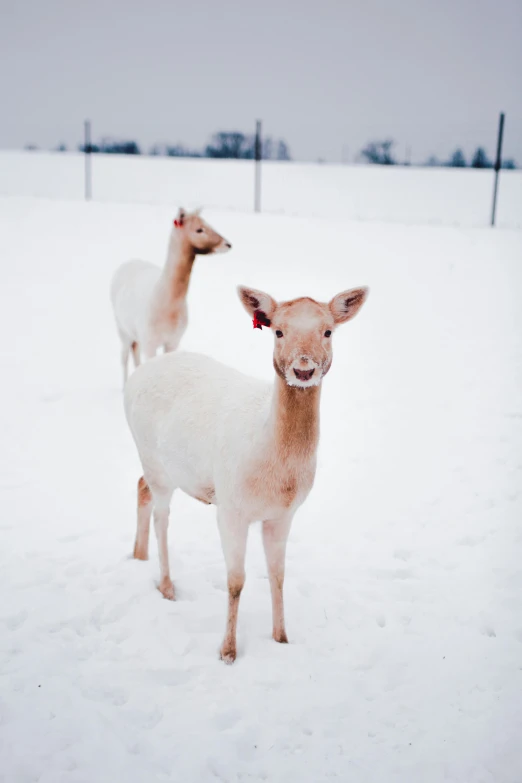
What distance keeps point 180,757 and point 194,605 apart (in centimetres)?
109

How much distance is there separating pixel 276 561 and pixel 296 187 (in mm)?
18967

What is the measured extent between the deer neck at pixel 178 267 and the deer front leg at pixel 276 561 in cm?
387

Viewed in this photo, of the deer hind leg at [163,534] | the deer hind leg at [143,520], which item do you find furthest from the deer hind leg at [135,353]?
the deer hind leg at [163,534]

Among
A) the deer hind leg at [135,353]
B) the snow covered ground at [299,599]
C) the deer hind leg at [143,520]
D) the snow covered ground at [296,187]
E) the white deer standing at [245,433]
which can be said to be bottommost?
the snow covered ground at [299,599]

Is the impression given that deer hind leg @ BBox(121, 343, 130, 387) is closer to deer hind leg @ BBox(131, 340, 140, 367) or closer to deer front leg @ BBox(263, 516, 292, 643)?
deer hind leg @ BBox(131, 340, 140, 367)

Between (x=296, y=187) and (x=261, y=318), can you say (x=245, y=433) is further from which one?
(x=296, y=187)

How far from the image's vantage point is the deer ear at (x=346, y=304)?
9.59 ft

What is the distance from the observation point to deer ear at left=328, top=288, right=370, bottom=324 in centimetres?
292

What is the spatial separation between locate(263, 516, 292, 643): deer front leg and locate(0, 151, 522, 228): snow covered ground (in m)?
13.1

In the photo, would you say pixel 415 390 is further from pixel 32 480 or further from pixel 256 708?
pixel 256 708

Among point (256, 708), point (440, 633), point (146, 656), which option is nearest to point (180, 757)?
point (256, 708)

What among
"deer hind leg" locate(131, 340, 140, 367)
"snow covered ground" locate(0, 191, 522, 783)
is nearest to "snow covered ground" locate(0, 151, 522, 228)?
"snow covered ground" locate(0, 191, 522, 783)

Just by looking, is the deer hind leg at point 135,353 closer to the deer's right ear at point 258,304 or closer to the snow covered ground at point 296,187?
the deer's right ear at point 258,304

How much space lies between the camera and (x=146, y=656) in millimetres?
3195
